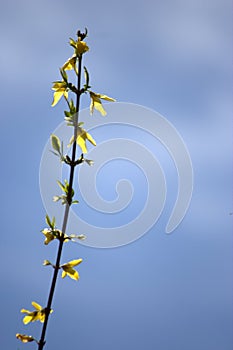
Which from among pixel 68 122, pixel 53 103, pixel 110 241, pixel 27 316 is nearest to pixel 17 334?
pixel 27 316

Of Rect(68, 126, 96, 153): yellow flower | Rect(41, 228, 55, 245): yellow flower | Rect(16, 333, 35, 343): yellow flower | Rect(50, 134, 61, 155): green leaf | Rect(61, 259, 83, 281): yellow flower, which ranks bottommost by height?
Rect(16, 333, 35, 343): yellow flower

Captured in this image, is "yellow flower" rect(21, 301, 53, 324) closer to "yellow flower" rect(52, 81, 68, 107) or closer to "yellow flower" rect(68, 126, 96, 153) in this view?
"yellow flower" rect(68, 126, 96, 153)

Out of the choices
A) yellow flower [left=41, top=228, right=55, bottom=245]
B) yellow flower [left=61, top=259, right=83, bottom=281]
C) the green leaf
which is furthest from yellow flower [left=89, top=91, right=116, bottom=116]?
yellow flower [left=61, top=259, right=83, bottom=281]

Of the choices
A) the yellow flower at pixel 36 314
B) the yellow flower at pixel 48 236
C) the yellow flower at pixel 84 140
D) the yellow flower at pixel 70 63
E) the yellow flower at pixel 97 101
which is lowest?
the yellow flower at pixel 36 314

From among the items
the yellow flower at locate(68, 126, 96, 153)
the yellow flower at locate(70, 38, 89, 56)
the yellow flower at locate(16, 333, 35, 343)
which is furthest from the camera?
the yellow flower at locate(68, 126, 96, 153)

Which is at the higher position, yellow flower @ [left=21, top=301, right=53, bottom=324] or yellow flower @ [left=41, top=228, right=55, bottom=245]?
yellow flower @ [left=41, top=228, right=55, bottom=245]

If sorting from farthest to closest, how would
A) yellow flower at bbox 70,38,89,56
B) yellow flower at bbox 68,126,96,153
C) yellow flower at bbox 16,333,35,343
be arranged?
yellow flower at bbox 68,126,96,153, yellow flower at bbox 70,38,89,56, yellow flower at bbox 16,333,35,343

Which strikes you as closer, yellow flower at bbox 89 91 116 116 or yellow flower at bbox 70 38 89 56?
yellow flower at bbox 70 38 89 56

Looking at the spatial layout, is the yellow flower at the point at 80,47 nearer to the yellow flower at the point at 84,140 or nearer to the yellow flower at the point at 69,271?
the yellow flower at the point at 84,140

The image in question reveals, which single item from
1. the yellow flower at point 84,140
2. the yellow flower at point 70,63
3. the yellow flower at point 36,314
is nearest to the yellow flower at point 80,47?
the yellow flower at point 70,63

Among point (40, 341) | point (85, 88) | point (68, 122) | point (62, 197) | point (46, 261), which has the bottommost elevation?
point (40, 341)

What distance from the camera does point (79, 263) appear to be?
2.19 m

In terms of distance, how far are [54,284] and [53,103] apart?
1236mm

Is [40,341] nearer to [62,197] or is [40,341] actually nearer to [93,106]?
[62,197]
